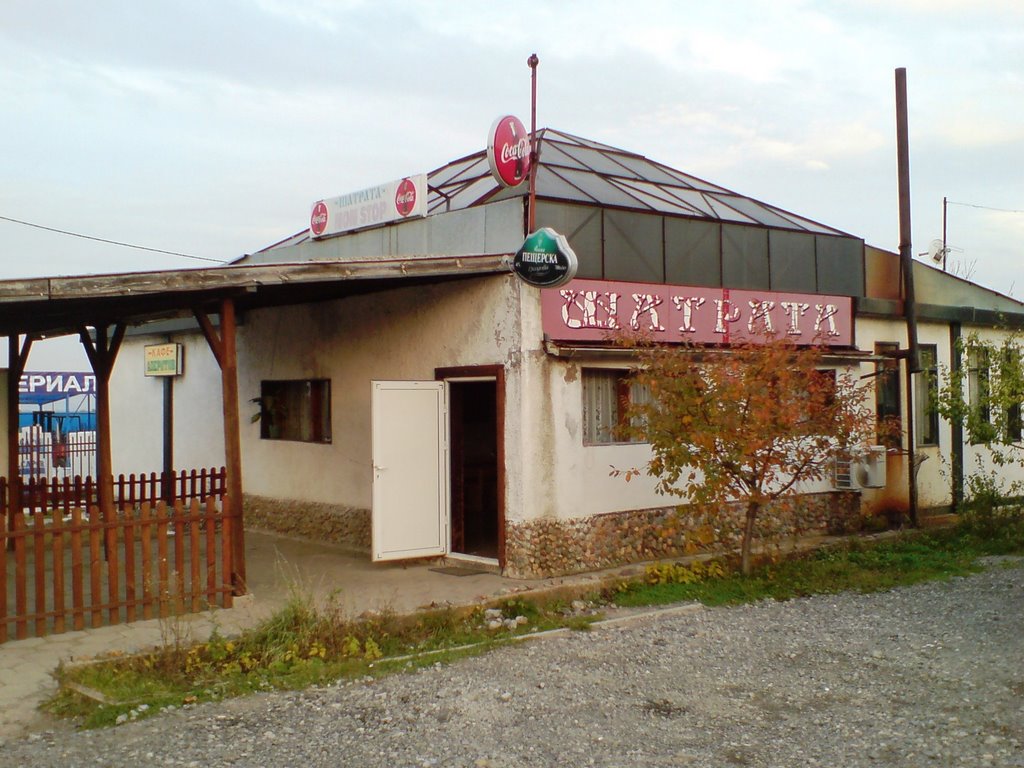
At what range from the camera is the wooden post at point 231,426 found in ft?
29.4

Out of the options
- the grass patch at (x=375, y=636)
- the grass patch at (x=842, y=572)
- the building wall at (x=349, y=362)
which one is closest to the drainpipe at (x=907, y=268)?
the grass patch at (x=842, y=572)

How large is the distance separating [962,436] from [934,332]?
5.62ft

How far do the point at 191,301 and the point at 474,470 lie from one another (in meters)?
5.40

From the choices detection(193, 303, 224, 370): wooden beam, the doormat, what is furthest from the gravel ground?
detection(193, 303, 224, 370): wooden beam

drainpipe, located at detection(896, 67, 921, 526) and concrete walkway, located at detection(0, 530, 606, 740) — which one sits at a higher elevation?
drainpipe, located at detection(896, 67, 921, 526)

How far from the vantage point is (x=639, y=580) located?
10242 mm

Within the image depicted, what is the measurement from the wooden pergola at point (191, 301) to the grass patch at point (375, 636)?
65.9 inches

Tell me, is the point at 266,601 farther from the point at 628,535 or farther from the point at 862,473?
the point at 862,473

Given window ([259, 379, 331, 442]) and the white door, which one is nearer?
the white door

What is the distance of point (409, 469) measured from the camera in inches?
430

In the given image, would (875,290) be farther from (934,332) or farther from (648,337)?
(648,337)

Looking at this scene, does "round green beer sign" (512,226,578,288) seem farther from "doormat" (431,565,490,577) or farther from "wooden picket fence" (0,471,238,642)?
"wooden picket fence" (0,471,238,642)

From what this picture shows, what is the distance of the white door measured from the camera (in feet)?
35.1

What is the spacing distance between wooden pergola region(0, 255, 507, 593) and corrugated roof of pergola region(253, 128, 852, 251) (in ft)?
5.33
